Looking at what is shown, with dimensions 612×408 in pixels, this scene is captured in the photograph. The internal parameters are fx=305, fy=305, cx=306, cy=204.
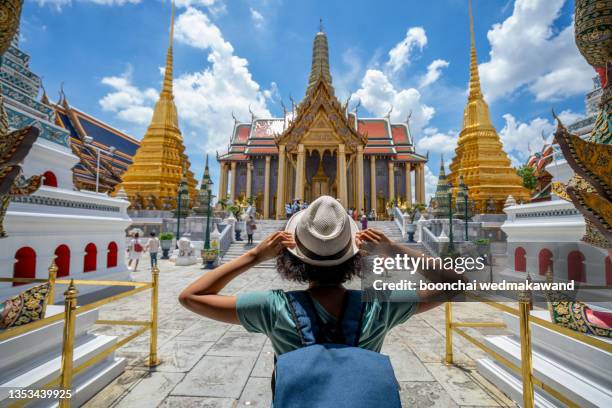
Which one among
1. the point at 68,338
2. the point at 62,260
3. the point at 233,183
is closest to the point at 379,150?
the point at 233,183

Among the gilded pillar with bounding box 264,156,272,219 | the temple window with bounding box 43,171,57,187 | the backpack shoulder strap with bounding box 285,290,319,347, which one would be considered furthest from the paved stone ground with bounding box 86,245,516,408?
the gilded pillar with bounding box 264,156,272,219

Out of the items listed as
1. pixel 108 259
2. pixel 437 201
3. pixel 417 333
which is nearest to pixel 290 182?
pixel 437 201

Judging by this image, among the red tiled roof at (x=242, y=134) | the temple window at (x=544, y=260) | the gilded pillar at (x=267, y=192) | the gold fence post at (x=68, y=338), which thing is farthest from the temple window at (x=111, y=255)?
the red tiled roof at (x=242, y=134)

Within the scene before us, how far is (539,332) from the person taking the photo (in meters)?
2.50

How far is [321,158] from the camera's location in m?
22.3

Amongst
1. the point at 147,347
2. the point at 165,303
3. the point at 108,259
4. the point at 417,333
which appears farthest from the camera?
the point at 108,259

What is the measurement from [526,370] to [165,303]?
5.44 meters

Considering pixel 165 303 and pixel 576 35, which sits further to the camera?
pixel 165 303

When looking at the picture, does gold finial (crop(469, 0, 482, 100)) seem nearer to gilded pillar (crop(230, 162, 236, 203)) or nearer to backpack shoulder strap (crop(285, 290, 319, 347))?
gilded pillar (crop(230, 162, 236, 203))

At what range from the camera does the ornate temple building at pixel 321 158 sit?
2012 cm

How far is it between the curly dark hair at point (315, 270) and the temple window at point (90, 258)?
20.1 ft

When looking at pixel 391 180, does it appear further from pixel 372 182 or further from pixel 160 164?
pixel 160 164

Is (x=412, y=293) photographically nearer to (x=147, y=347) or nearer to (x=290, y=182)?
(x=147, y=347)
